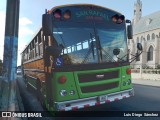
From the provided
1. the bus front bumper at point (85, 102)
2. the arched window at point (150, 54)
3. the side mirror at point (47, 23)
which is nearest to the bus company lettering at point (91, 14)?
the side mirror at point (47, 23)

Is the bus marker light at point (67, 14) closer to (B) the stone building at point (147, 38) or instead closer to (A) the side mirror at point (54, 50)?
(A) the side mirror at point (54, 50)

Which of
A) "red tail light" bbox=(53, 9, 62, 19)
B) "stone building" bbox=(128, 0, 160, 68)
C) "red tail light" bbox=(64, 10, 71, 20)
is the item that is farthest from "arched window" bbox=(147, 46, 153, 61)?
"red tail light" bbox=(53, 9, 62, 19)

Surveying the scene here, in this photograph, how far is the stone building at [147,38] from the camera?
2603 inches

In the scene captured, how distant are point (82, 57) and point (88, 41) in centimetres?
52

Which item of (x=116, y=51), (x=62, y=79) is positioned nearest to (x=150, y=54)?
(x=116, y=51)

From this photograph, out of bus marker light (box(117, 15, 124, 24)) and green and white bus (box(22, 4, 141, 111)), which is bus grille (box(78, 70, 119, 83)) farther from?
bus marker light (box(117, 15, 124, 24))

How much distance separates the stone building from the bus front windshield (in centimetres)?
5238

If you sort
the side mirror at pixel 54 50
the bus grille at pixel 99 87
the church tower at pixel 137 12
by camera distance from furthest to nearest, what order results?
the church tower at pixel 137 12
the bus grille at pixel 99 87
the side mirror at pixel 54 50

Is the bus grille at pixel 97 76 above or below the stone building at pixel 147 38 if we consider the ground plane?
below

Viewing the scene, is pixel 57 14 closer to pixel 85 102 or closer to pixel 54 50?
pixel 54 50

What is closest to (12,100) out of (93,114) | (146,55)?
(93,114)

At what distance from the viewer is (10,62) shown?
6684 millimetres

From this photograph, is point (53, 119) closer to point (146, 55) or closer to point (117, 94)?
point (117, 94)

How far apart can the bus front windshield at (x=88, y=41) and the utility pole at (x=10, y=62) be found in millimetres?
1195
